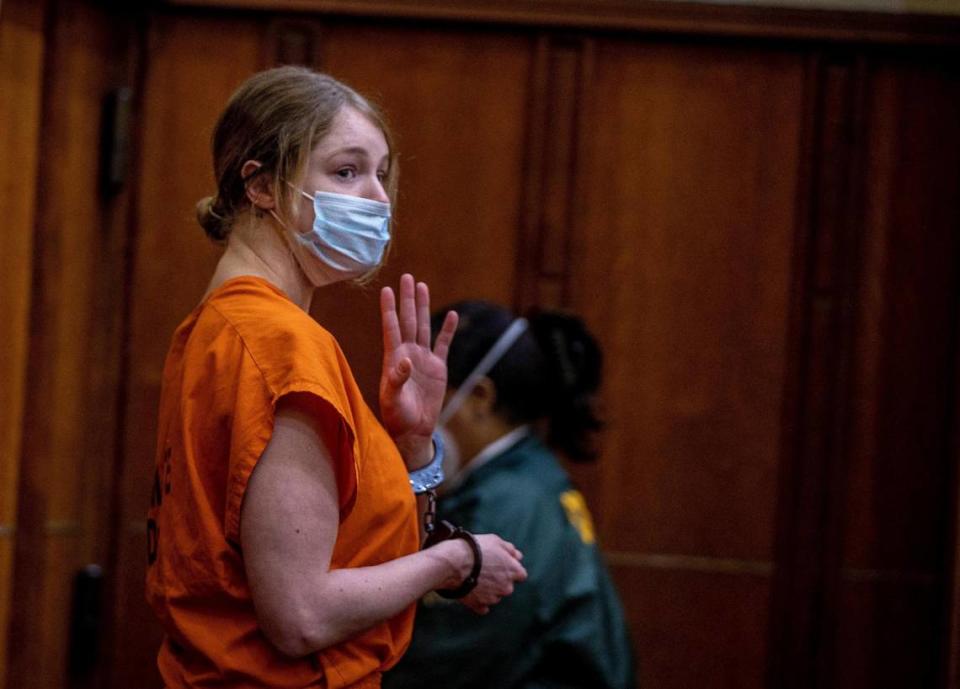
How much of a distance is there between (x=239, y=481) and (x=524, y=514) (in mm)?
965

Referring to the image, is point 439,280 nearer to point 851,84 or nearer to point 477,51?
point 477,51

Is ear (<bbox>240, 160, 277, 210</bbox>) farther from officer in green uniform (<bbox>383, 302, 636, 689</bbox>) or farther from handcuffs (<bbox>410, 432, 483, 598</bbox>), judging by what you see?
officer in green uniform (<bbox>383, 302, 636, 689</bbox>)

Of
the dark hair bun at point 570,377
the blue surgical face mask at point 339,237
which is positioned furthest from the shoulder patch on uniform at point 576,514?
the blue surgical face mask at point 339,237

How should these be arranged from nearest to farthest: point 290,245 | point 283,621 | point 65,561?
1. point 283,621
2. point 290,245
3. point 65,561

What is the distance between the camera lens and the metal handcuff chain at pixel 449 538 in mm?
1858

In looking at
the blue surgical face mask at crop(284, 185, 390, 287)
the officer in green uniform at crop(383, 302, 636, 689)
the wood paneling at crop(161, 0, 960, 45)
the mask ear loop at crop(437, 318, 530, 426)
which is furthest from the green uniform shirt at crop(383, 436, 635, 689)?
the wood paneling at crop(161, 0, 960, 45)

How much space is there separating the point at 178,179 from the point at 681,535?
1448 mm

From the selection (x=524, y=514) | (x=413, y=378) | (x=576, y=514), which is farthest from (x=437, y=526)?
(x=576, y=514)

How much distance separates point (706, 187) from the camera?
3.47m

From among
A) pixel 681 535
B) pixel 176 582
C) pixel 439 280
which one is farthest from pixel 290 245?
pixel 681 535

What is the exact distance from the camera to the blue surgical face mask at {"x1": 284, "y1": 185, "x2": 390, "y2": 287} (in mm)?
1837

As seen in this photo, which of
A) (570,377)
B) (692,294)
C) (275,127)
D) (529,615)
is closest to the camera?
(275,127)

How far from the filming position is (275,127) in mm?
1822

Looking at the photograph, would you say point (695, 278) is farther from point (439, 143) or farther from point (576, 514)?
point (576, 514)
